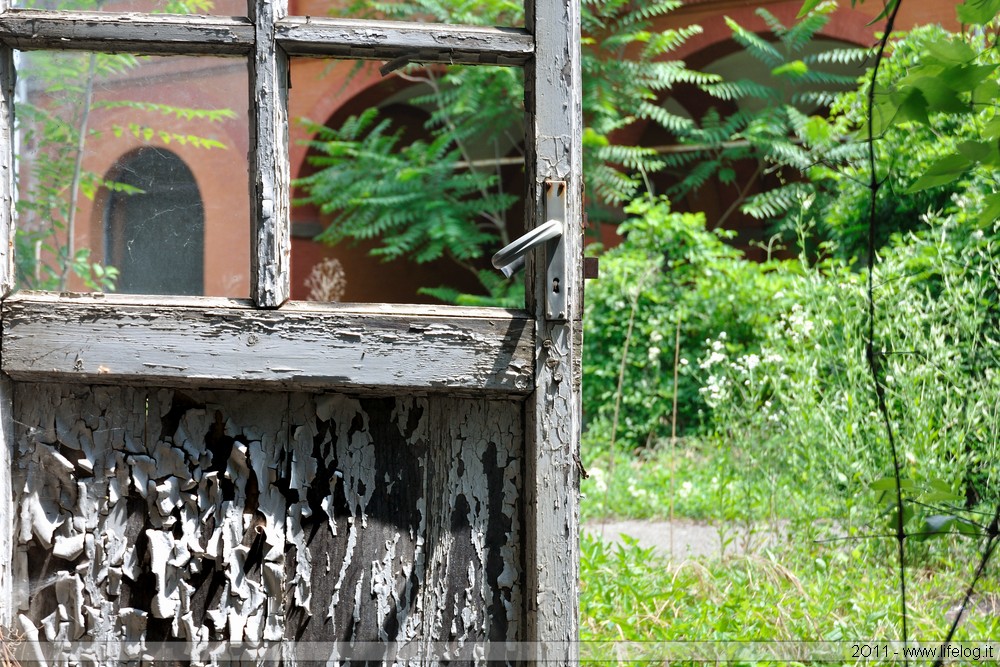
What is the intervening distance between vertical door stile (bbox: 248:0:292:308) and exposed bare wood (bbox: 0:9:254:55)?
1.1 inches

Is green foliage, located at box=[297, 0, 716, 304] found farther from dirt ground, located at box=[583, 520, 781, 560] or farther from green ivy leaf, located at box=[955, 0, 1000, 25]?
green ivy leaf, located at box=[955, 0, 1000, 25]

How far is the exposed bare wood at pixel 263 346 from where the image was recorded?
117 cm

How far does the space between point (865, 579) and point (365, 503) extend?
74.6 inches

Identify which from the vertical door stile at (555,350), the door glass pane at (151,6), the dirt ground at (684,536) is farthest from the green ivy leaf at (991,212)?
the dirt ground at (684,536)

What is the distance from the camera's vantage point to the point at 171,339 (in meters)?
1.17

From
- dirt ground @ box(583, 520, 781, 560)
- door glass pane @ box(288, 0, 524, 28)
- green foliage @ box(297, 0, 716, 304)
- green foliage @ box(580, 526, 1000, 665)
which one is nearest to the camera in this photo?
green foliage @ box(580, 526, 1000, 665)

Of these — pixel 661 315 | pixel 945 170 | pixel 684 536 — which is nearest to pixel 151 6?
pixel 945 170

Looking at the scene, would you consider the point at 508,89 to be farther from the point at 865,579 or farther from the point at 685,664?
the point at 685,664

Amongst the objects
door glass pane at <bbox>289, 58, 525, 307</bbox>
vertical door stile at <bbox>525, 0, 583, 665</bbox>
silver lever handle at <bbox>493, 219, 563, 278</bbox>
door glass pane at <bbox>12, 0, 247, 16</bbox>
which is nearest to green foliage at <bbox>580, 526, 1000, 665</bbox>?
vertical door stile at <bbox>525, 0, 583, 665</bbox>

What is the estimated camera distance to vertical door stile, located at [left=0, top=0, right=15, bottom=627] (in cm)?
119

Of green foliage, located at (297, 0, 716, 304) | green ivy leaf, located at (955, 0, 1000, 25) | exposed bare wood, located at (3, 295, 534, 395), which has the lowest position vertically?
exposed bare wood, located at (3, 295, 534, 395)

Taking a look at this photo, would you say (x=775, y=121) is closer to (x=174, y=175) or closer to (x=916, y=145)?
(x=916, y=145)

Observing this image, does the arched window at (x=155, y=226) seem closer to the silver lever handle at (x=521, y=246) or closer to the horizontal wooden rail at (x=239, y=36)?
the horizontal wooden rail at (x=239, y=36)

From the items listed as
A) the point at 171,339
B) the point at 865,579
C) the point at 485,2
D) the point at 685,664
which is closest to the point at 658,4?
the point at 485,2
